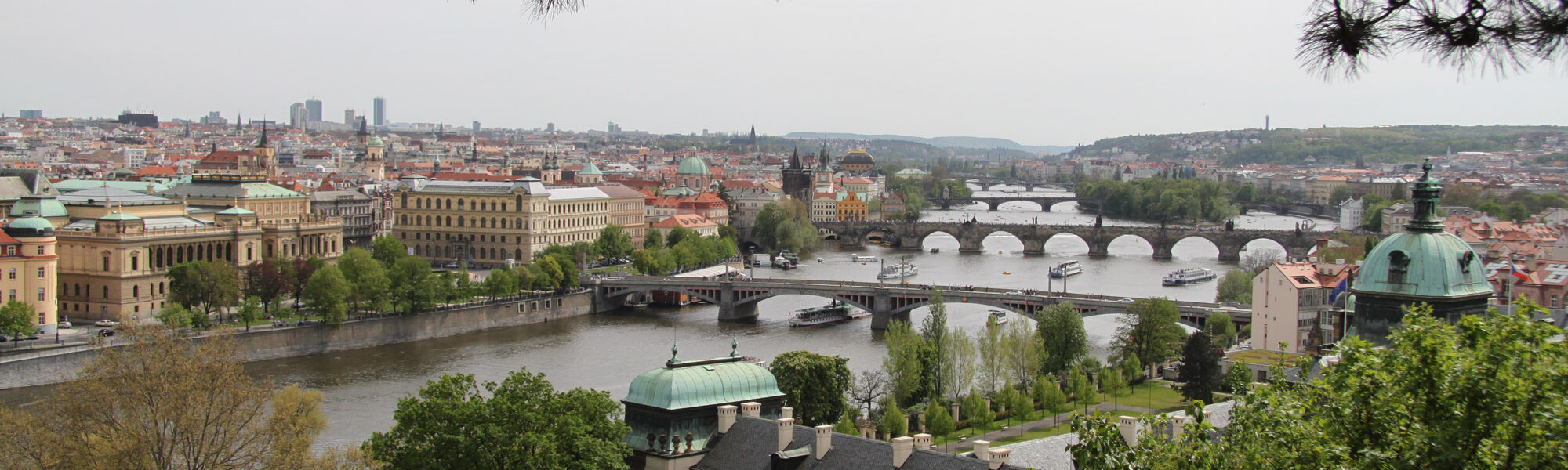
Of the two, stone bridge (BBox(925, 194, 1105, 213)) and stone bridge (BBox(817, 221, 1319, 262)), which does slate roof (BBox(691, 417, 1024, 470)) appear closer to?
stone bridge (BBox(817, 221, 1319, 262))

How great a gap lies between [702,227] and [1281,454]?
60.2m

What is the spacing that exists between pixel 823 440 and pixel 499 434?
3443mm

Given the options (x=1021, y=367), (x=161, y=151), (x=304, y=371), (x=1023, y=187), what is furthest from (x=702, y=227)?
(x=1023, y=187)

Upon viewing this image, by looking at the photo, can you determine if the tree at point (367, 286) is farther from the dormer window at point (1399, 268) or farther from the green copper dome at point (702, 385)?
the dormer window at point (1399, 268)

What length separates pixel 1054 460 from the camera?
18.2 metres

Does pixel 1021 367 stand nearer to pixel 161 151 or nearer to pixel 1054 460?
pixel 1054 460

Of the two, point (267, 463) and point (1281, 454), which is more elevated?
point (1281, 454)

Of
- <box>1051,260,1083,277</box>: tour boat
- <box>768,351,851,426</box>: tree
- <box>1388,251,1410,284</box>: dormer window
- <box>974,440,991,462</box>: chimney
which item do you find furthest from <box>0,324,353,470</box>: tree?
<box>1051,260,1083,277</box>: tour boat

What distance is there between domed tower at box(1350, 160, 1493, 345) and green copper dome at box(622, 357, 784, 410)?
26.7 ft

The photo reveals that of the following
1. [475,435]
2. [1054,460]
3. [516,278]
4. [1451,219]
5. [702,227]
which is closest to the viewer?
[475,435]

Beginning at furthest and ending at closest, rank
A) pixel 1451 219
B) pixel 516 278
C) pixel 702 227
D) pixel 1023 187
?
pixel 1023 187 < pixel 702 227 < pixel 1451 219 < pixel 516 278

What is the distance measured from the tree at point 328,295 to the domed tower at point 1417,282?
24961mm

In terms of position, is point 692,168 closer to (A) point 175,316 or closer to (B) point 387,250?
(B) point 387,250

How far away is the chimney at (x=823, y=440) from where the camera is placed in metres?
16.3
